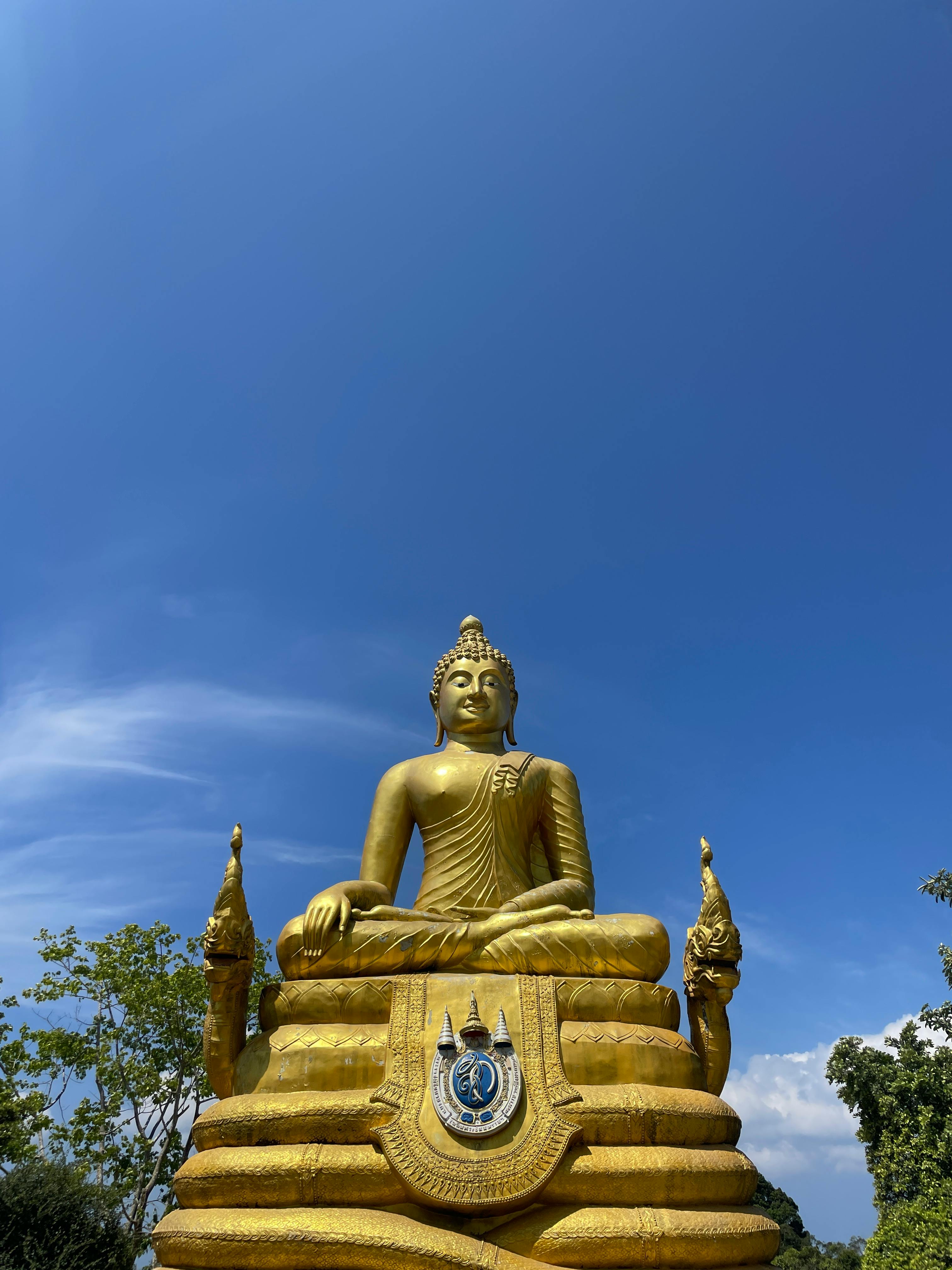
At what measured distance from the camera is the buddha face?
11.2 m

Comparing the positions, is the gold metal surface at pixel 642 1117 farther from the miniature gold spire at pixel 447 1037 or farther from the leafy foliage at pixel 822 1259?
the leafy foliage at pixel 822 1259

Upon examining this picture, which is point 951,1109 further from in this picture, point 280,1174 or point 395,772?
point 280,1174

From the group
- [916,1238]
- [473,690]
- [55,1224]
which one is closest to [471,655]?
[473,690]

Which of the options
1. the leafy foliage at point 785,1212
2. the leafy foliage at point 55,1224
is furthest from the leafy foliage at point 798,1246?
the leafy foliage at point 55,1224

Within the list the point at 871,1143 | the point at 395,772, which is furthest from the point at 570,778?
the point at 871,1143

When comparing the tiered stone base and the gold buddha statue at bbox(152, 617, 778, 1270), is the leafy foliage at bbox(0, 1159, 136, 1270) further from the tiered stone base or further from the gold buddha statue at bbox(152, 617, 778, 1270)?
the tiered stone base

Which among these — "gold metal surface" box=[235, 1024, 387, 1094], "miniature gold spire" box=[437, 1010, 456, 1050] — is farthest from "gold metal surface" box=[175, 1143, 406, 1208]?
"miniature gold spire" box=[437, 1010, 456, 1050]

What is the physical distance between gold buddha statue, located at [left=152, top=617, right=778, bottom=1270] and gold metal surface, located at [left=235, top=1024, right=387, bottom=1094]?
1 cm

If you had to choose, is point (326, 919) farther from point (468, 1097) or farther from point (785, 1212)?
point (785, 1212)

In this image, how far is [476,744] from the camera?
37.0 ft

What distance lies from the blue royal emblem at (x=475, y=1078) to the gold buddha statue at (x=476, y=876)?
0.80 metres

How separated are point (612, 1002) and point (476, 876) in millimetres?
2237

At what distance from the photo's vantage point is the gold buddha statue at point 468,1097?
636 centimetres

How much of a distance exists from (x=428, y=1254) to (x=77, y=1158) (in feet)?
43.8
